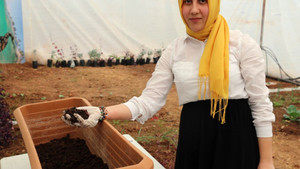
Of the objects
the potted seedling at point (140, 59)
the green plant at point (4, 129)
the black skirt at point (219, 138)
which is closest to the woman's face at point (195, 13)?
the black skirt at point (219, 138)

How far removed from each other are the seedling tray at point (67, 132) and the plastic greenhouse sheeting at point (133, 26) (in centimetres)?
450

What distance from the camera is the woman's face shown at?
4.11 ft

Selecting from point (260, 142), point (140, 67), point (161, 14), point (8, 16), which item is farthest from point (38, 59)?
point (260, 142)

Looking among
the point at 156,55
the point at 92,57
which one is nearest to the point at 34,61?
the point at 92,57

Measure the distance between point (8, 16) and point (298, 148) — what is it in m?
5.83

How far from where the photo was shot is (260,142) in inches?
50.3

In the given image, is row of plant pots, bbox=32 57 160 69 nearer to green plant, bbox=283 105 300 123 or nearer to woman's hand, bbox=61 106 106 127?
green plant, bbox=283 105 300 123

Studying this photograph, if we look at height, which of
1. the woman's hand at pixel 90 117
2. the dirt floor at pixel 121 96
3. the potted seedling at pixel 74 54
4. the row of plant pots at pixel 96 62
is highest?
the woman's hand at pixel 90 117

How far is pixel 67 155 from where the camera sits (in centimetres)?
178

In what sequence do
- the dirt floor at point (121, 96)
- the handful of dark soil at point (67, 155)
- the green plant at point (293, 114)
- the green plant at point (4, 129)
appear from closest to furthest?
1. the handful of dark soil at point (67, 155)
2. the green plant at point (4, 129)
3. the dirt floor at point (121, 96)
4. the green plant at point (293, 114)

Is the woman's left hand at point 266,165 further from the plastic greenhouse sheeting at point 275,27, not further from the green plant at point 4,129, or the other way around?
the plastic greenhouse sheeting at point 275,27

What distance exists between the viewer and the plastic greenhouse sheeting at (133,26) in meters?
5.29

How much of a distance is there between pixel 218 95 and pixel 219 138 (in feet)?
0.70

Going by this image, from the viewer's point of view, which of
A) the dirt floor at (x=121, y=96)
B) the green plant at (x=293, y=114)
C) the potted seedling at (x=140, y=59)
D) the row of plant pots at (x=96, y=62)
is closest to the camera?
the dirt floor at (x=121, y=96)
